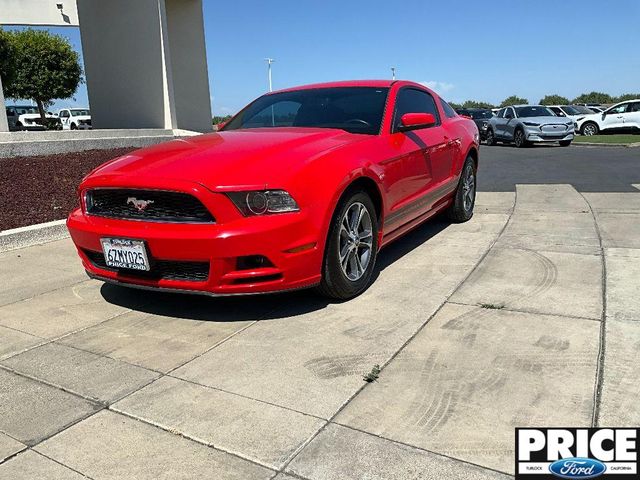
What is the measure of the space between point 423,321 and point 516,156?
12.7 meters

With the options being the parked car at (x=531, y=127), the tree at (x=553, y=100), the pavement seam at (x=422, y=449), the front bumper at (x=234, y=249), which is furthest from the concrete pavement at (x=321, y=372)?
the tree at (x=553, y=100)

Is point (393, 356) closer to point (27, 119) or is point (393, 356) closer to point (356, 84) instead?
point (356, 84)

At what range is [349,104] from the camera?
14.8 feet

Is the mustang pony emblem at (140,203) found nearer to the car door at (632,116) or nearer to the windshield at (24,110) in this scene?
the car door at (632,116)

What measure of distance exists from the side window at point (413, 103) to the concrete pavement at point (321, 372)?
1323 mm

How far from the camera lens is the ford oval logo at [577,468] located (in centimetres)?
204

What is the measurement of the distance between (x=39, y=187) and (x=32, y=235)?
1.73 meters

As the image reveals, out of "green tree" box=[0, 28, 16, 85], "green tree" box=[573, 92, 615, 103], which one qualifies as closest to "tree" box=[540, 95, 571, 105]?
"green tree" box=[573, 92, 615, 103]

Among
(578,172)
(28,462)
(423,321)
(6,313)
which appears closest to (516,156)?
(578,172)

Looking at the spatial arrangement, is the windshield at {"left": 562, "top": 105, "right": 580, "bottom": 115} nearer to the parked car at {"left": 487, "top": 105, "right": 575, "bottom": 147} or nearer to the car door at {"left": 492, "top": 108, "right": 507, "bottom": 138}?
the car door at {"left": 492, "top": 108, "right": 507, "bottom": 138}

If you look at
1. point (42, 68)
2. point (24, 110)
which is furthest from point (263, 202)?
point (24, 110)

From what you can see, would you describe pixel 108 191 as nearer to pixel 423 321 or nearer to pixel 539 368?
pixel 423 321

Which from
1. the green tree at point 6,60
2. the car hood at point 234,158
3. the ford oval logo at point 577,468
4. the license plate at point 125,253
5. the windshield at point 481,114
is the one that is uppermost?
the green tree at point 6,60

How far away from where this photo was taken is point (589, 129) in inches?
941
